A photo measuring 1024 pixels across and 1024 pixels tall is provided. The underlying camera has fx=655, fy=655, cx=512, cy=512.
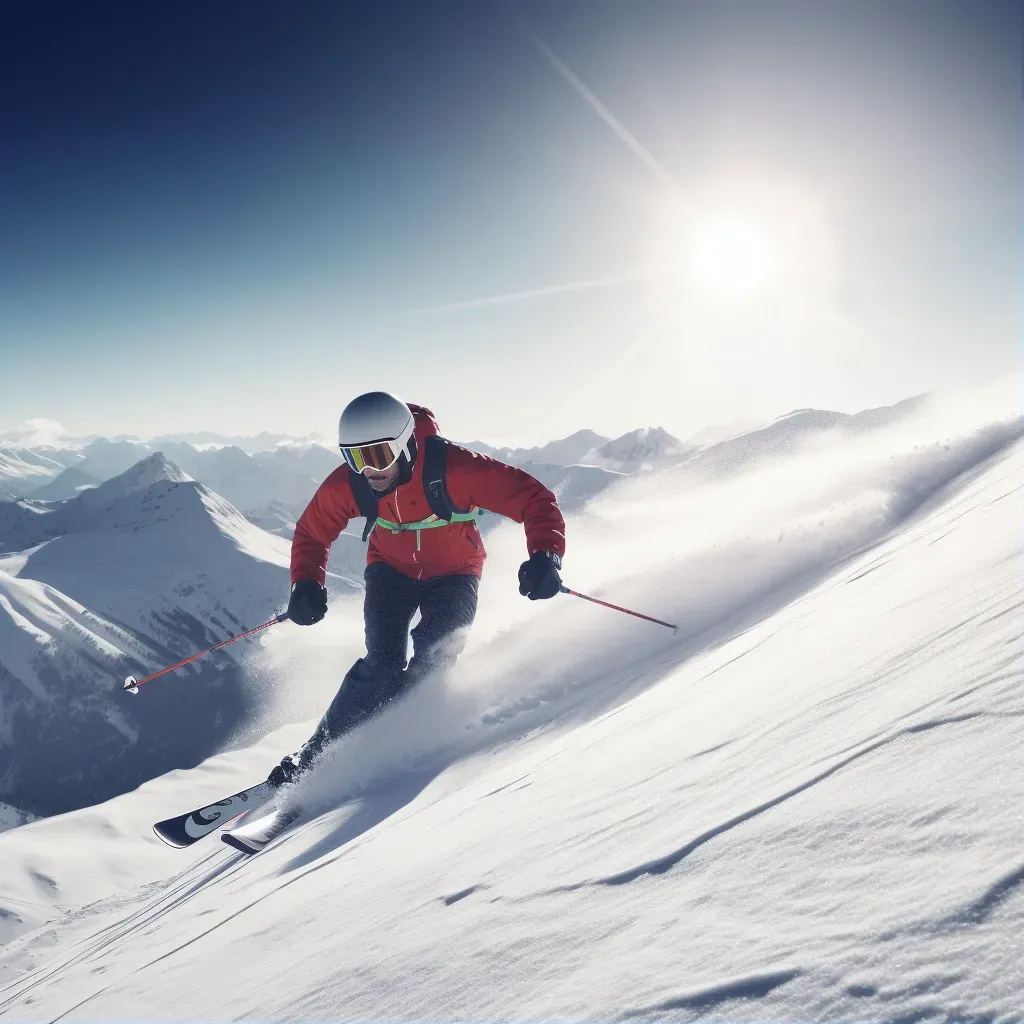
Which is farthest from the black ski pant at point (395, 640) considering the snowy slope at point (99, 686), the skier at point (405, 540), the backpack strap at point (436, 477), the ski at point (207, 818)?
the snowy slope at point (99, 686)

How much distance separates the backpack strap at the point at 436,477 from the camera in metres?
6.13

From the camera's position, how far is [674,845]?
5.26 ft

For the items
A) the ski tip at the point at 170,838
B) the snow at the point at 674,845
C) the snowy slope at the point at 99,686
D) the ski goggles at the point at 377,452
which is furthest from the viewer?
the snowy slope at the point at 99,686

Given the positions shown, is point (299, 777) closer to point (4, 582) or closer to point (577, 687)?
point (577, 687)

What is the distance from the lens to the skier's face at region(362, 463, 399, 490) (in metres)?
6.02

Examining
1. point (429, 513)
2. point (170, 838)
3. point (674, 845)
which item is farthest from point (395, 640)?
point (674, 845)

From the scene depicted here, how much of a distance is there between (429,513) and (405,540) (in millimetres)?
374

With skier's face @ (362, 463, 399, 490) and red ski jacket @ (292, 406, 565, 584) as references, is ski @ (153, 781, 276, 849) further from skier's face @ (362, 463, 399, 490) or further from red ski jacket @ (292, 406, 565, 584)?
skier's face @ (362, 463, 399, 490)

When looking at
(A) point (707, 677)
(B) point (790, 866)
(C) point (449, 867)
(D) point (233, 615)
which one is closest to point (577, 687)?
(A) point (707, 677)

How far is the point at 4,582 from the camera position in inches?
5487

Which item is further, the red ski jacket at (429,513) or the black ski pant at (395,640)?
the red ski jacket at (429,513)

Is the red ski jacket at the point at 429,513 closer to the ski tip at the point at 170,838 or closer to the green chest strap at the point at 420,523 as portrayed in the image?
the green chest strap at the point at 420,523

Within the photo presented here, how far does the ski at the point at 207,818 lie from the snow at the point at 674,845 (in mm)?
342

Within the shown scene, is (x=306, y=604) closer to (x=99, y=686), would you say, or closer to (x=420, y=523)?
(x=420, y=523)
